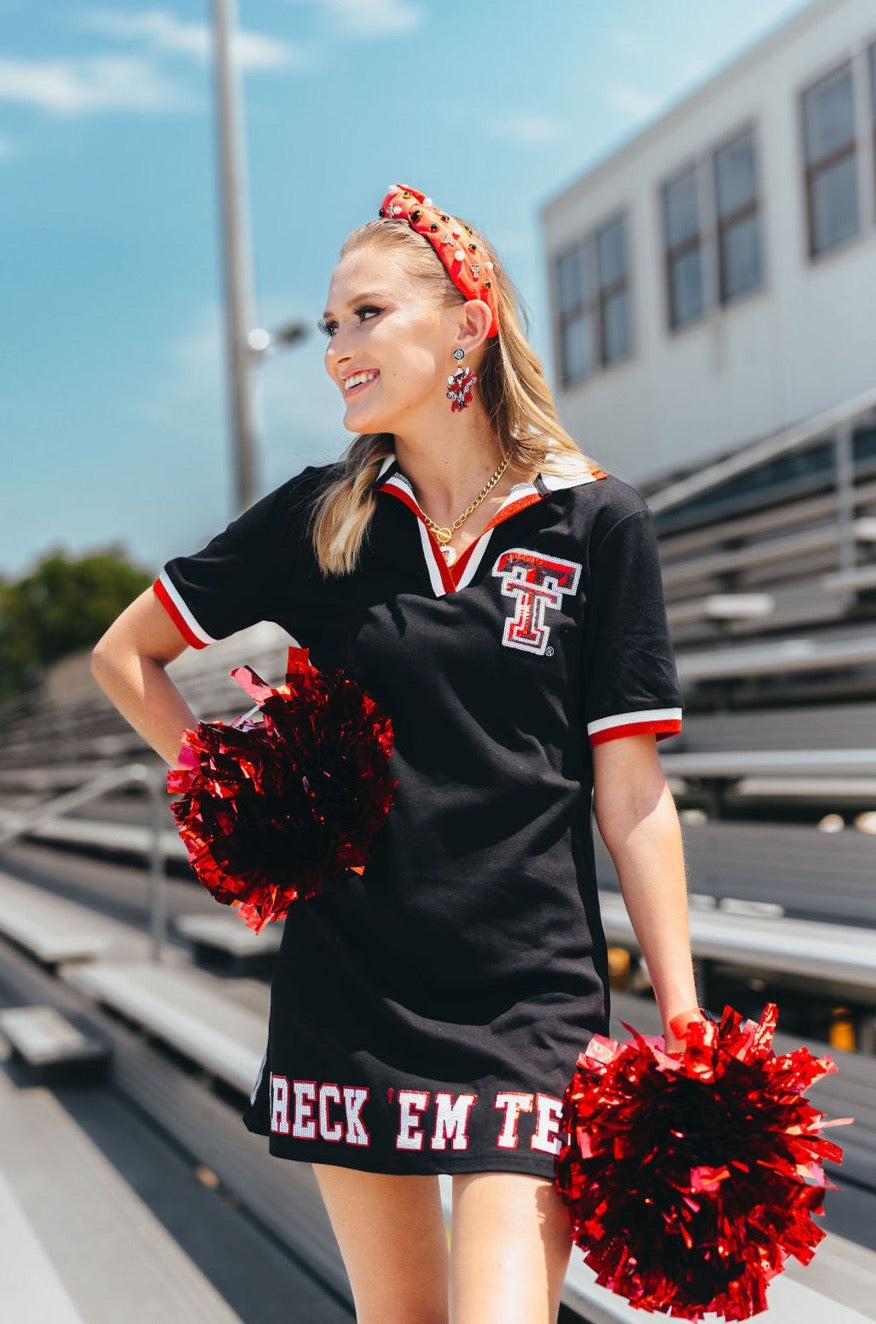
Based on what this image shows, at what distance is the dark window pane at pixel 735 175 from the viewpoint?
12602mm

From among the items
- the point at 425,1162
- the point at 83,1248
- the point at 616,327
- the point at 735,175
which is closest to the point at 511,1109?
the point at 425,1162

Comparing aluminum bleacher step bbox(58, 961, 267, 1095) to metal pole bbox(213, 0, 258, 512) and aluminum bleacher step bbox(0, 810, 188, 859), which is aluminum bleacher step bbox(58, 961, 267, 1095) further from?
metal pole bbox(213, 0, 258, 512)

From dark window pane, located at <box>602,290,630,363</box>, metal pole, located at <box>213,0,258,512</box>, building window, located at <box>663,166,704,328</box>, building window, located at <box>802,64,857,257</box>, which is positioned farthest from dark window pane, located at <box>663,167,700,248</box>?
metal pole, located at <box>213,0,258,512</box>

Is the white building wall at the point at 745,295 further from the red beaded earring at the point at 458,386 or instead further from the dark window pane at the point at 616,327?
the red beaded earring at the point at 458,386

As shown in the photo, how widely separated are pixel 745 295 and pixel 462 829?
12.2 meters

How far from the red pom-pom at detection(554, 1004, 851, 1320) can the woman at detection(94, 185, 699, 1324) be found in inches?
3.0

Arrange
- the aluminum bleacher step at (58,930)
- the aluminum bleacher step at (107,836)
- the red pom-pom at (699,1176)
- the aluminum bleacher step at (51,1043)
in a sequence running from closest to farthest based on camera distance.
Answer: the red pom-pom at (699,1176), the aluminum bleacher step at (51,1043), the aluminum bleacher step at (58,930), the aluminum bleacher step at (107,836)

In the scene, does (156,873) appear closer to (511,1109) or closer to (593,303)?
(511,1109)

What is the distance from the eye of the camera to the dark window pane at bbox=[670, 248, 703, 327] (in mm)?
13461

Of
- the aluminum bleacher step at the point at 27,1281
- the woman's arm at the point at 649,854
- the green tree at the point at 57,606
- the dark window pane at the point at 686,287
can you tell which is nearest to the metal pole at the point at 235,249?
the dark window pane at the point at 686,287

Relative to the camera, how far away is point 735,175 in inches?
506

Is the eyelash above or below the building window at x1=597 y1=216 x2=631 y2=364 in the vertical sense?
below

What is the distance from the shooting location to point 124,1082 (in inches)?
181

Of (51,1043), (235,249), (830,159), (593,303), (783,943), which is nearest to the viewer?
(783,943)
